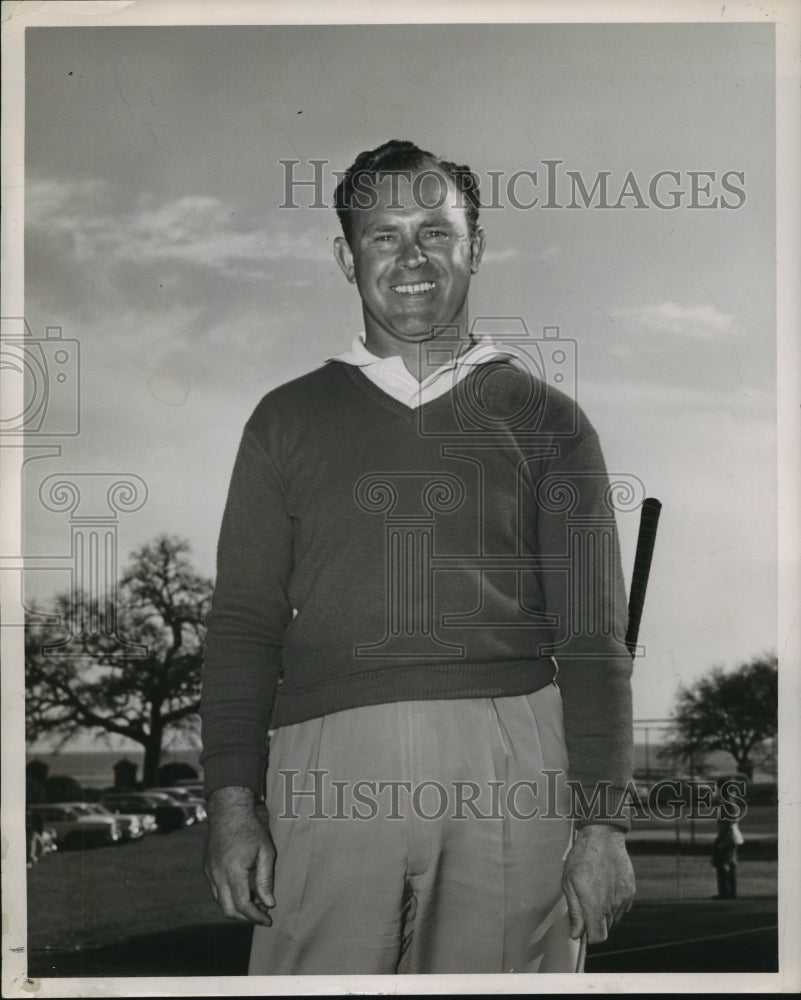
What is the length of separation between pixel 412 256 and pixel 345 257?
0.50 feet

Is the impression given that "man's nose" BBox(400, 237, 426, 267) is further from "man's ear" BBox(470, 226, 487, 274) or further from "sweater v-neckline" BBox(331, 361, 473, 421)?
"sweater v-neckline" BBox(331, 361, 473, 421)

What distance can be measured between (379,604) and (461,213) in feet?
2.74

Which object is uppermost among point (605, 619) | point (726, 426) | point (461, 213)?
point (461, 213)

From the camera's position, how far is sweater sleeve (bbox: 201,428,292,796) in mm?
2316

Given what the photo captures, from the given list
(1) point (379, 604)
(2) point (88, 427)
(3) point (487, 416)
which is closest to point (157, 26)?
(2) point (88, 427)

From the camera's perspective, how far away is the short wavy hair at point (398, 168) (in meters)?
2.40

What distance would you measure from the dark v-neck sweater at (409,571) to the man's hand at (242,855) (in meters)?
0.04

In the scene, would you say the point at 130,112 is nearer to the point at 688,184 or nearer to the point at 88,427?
the point at 88,427

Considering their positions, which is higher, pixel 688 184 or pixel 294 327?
→ pixel 688 184

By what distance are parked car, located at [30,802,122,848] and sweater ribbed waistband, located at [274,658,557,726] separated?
48cm

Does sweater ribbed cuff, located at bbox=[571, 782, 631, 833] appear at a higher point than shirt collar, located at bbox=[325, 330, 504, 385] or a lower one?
lower

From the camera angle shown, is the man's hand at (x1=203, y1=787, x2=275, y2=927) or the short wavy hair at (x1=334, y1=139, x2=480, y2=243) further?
the short wavy hair at (x1=334, y1=139, x2=480, y2=243)

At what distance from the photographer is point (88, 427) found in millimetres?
2438

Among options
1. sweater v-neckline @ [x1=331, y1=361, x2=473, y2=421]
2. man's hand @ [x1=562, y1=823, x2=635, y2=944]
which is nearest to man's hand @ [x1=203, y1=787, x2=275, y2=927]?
man's hand @ [x1=562, y1=823, x2=635, y2=944]
